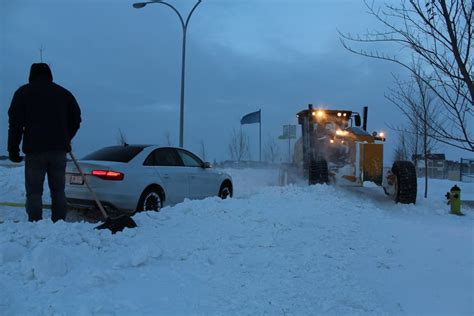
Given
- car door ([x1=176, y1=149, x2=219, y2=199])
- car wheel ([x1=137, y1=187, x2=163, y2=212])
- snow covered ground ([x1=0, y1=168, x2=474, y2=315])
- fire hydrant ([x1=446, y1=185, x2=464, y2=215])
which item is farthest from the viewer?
fire hydrant ([x1=446, y1=185, x2=464, y2=215])

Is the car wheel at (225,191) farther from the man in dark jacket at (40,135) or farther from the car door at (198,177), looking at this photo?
the man in dark jacket at (40,135)

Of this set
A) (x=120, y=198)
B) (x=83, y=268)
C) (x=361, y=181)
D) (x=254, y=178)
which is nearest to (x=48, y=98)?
(x=120, y=198)

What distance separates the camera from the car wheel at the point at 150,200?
7414 mm

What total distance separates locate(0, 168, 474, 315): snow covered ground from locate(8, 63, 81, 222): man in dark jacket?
2.52ft

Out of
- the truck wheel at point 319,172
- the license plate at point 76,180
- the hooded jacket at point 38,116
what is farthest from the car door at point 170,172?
the truck wheel at point 319,172

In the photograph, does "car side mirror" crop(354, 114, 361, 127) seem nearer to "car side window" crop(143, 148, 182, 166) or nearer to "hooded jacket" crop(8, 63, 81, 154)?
"car side window" crop(143, 148, 182, 166)

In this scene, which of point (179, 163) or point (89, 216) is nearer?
point (89, 216)

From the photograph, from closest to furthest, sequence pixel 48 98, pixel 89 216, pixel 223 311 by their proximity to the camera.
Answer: pixel 223 311 < pixel 48 98 < pixel 89 216

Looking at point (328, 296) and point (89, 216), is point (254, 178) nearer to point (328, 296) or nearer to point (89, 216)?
point (89, 216)

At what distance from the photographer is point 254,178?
1806 centimetres

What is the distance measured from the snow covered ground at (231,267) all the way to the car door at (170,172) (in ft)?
5.83

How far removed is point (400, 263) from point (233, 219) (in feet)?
6.98

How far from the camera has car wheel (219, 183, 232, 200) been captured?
395 inches

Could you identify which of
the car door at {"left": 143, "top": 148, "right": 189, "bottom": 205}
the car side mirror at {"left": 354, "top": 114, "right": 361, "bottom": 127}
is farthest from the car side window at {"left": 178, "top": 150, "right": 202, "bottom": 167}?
the car side mirror at {"left": 354, "top": 114, "right": 361, "bottom": 127}
